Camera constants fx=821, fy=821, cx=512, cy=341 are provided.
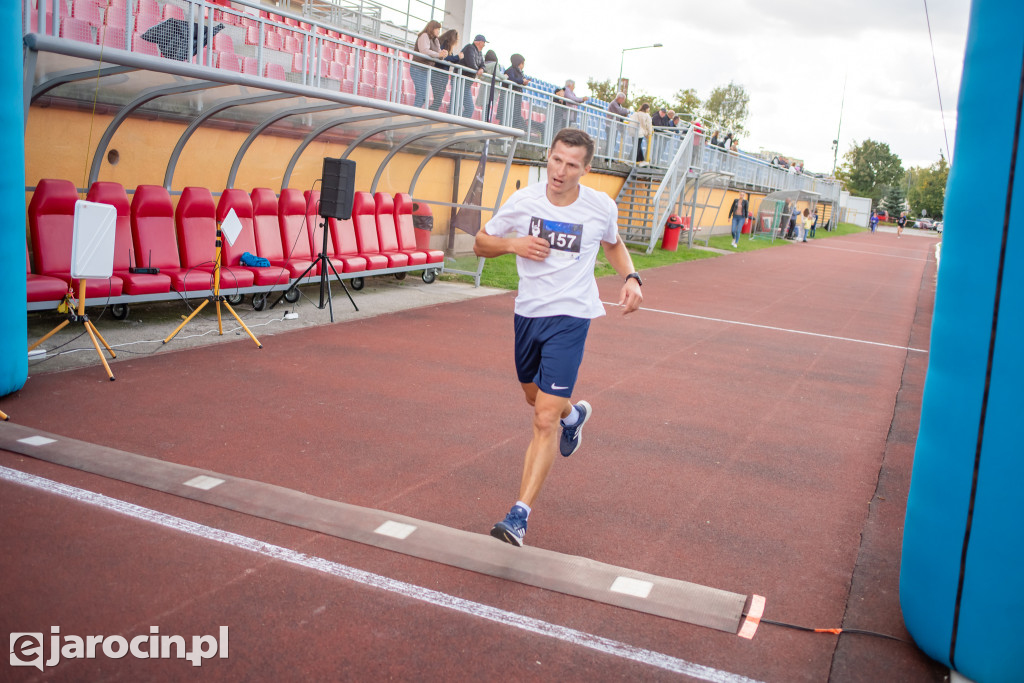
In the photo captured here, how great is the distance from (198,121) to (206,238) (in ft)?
4.92

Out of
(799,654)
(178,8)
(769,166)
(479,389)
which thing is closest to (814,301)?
(479,389)

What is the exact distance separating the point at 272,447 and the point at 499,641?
289 cm

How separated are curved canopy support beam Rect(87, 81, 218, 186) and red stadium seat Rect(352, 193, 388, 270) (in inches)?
165

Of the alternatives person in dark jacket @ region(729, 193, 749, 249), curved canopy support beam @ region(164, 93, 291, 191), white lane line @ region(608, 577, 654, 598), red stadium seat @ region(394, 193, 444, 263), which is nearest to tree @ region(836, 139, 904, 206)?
person in dark jacket @ region(729, 193, 749, 249)

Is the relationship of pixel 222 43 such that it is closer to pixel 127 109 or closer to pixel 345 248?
pixel 127 109

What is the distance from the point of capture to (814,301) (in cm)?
1831

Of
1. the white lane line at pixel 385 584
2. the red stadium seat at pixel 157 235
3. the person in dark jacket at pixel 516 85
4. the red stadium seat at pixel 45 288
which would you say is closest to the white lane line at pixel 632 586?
the white lane line at pixel 385 584

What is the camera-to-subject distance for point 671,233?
2725 centimetres

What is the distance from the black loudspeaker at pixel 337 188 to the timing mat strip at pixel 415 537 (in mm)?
5894

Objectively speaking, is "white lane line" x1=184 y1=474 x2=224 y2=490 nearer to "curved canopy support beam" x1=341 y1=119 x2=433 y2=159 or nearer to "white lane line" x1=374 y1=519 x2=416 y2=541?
"white lane line" x1=374 y1=519 x2=416 y2=541

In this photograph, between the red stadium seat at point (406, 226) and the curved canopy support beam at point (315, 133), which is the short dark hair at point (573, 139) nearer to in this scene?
the curved canopy support beam at point (315, 133)

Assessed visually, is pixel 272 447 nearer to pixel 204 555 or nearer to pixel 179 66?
pixel 204 555

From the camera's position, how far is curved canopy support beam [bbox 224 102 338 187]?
1140 cm

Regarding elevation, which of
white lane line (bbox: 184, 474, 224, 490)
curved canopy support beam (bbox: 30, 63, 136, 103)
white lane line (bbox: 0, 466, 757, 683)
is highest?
curved canopy support beam (bbox: 30, 63, 136, 103)
